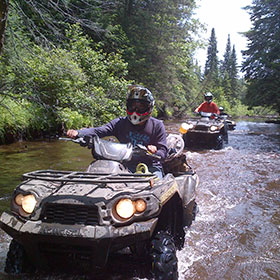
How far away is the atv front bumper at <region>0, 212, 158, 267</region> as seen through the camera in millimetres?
2039

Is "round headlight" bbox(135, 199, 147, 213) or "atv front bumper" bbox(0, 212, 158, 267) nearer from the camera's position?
"atv front bumper" bbox(0, 212, 158, 267)

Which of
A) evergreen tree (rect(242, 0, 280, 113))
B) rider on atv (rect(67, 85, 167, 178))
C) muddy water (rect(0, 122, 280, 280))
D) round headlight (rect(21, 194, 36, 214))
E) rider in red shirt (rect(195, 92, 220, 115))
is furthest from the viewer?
evergreen tree (rect(242, 0, 280, 113))

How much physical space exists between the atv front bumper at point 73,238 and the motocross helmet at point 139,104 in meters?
1.65

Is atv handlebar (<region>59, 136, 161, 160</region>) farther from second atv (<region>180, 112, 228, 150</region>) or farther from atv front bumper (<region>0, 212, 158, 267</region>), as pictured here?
second atv (<region>180, 112, 228, 150</region>)

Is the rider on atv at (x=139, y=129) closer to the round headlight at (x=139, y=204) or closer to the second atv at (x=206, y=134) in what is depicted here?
the round headlight at (x=139, y=204)

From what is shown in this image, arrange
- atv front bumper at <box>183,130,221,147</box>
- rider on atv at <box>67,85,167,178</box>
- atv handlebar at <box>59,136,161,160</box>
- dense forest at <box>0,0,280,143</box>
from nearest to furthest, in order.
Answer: atv handlebar at <box>59,136,161,160</box>, rider on atv at <box>67,85,167,178</box>, dense forest at <box>0,0,280,143</box>, atv front bumper at <box>183,130,221,147</box>

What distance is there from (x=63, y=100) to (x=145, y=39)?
12746mm

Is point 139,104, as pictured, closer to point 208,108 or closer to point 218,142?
point 218,142

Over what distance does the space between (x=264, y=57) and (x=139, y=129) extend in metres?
22.0

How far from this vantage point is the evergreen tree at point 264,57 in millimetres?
22469

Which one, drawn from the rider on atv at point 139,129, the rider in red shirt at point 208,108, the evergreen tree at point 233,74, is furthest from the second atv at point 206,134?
the evergreen tree at point 233,74

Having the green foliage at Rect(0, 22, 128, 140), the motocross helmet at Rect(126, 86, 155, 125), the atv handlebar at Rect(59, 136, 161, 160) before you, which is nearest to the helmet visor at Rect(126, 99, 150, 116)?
the motocross helmet at Rect(126, 86, 155, 125)

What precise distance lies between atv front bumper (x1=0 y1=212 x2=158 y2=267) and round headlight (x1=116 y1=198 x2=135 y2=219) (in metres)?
0.08

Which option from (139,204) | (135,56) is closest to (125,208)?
(139,204)
